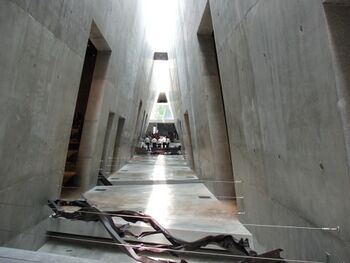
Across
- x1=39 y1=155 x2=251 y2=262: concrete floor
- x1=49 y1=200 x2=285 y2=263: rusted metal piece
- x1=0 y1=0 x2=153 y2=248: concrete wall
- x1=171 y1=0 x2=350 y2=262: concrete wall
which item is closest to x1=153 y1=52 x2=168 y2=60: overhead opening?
x1=39 y1=155 x2=251 y2=262: concrete floor

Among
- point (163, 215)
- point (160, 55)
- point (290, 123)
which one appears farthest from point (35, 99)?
point (160, 55)

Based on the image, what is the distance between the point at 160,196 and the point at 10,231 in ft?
11.5

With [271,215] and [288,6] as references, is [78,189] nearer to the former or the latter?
[271,215]

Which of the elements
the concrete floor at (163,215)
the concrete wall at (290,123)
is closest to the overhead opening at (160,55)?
the concrete floor at (163,215)

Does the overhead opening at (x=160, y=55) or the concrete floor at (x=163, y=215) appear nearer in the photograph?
the concrete floor at (x=163, y=215)

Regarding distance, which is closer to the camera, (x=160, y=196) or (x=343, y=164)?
(x=343, y=164)

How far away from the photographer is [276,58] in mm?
2357

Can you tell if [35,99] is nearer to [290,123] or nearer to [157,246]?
[157,246]

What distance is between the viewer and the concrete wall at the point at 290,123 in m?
1.67

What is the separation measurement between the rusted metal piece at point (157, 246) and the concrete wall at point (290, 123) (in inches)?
13.8

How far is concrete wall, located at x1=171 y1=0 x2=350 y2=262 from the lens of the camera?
65.6 inches

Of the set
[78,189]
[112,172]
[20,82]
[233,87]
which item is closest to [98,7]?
[20,82]

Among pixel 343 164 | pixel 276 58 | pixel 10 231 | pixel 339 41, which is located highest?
pixel 276 58

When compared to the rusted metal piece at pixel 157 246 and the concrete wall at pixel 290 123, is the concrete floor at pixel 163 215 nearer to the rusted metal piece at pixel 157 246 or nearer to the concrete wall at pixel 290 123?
the rusted metal piece at pixel 157 246
